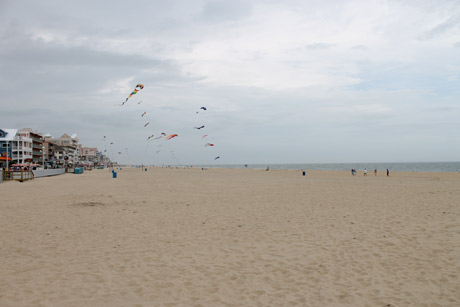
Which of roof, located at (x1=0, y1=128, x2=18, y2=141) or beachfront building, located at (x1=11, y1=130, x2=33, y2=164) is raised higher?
roof, located at (x1=0, y1=128, x2=18, y2=141)

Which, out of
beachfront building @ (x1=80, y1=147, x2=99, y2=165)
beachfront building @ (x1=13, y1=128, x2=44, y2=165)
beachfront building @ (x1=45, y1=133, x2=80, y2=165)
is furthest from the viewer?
beachfront building @ (x1=80, y1=147, x2=99, y2=165)

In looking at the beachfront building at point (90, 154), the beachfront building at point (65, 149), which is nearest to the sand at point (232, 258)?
the beachfront building at point (65, 149)

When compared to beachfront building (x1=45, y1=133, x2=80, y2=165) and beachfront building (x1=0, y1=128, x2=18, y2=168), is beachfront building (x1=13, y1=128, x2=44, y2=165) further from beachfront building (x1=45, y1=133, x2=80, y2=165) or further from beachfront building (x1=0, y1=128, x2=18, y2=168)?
beachfront building (x1=45, y1=133, x2=80, y2=165)

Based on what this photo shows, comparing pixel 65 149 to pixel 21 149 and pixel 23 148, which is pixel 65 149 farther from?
pixel 21 149

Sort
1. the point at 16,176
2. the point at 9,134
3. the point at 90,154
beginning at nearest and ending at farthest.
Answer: the point at 16,176
the point at 9,134
the point at 90,154

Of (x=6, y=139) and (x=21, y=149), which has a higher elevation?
(x=6, y=139)

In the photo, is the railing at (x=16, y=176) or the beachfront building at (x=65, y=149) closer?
the railing at (x=16, y=176)

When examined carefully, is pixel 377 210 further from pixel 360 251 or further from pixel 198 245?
pixel 198 245

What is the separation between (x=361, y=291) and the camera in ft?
16.3

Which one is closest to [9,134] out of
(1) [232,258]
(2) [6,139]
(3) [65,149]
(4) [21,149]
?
(2) [6,139]

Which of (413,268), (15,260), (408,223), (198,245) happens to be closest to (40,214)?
(15,260)

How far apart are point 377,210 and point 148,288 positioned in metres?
10.2

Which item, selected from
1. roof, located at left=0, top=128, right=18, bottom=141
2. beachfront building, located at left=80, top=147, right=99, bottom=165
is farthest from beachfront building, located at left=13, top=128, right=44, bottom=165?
beachfront building, located at left=80, top=147, right=99, bottom=165

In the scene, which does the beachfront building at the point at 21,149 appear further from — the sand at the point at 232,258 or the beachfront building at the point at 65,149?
the sand at the point at 232,258
